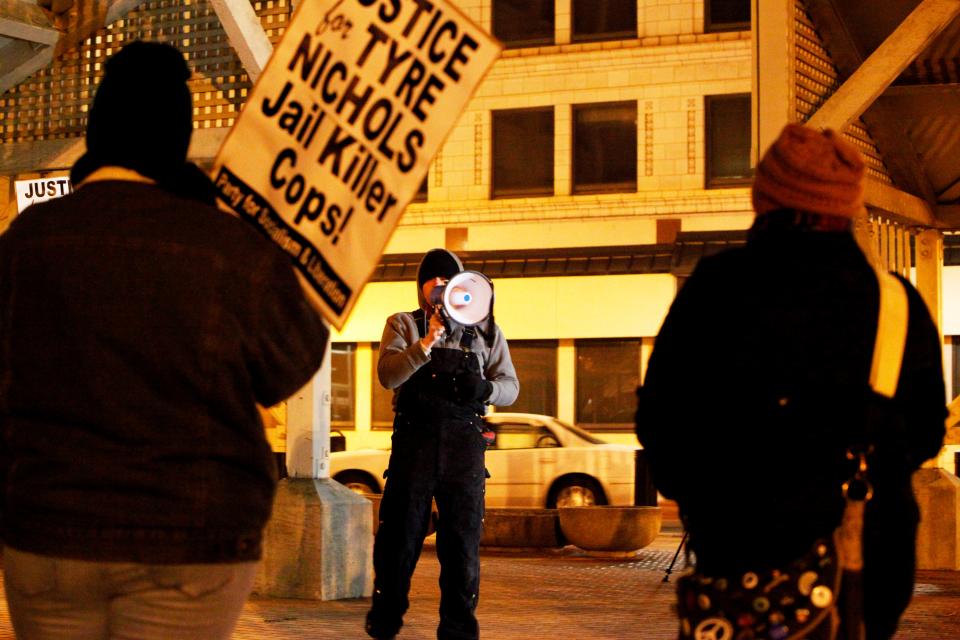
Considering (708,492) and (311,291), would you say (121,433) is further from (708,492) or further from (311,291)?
(708,492)

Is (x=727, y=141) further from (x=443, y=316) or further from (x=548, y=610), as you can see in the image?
(x=443, y=316)

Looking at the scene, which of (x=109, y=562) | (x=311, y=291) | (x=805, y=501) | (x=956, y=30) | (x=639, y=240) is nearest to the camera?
(x=109, y=562)

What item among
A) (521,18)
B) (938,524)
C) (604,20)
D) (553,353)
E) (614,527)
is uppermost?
(521,18)

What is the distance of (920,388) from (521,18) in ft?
93.4

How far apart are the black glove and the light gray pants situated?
12.8 ft

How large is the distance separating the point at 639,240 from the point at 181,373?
1085 inches

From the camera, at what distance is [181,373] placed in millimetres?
2965

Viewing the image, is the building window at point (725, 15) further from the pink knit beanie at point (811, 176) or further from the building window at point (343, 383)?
the pink knit beanie at point (811, 176)

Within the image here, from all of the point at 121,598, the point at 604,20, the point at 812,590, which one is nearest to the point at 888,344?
the point at 812,590

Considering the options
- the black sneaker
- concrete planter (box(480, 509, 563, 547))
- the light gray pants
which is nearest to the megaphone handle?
the black sneaker

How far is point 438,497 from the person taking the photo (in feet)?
22.9

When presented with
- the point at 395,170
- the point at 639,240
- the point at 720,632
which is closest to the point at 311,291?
the point at 395,170

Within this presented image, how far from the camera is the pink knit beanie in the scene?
3.46 meters

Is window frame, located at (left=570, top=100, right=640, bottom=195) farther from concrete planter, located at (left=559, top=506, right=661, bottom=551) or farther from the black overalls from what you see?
the black overalls
